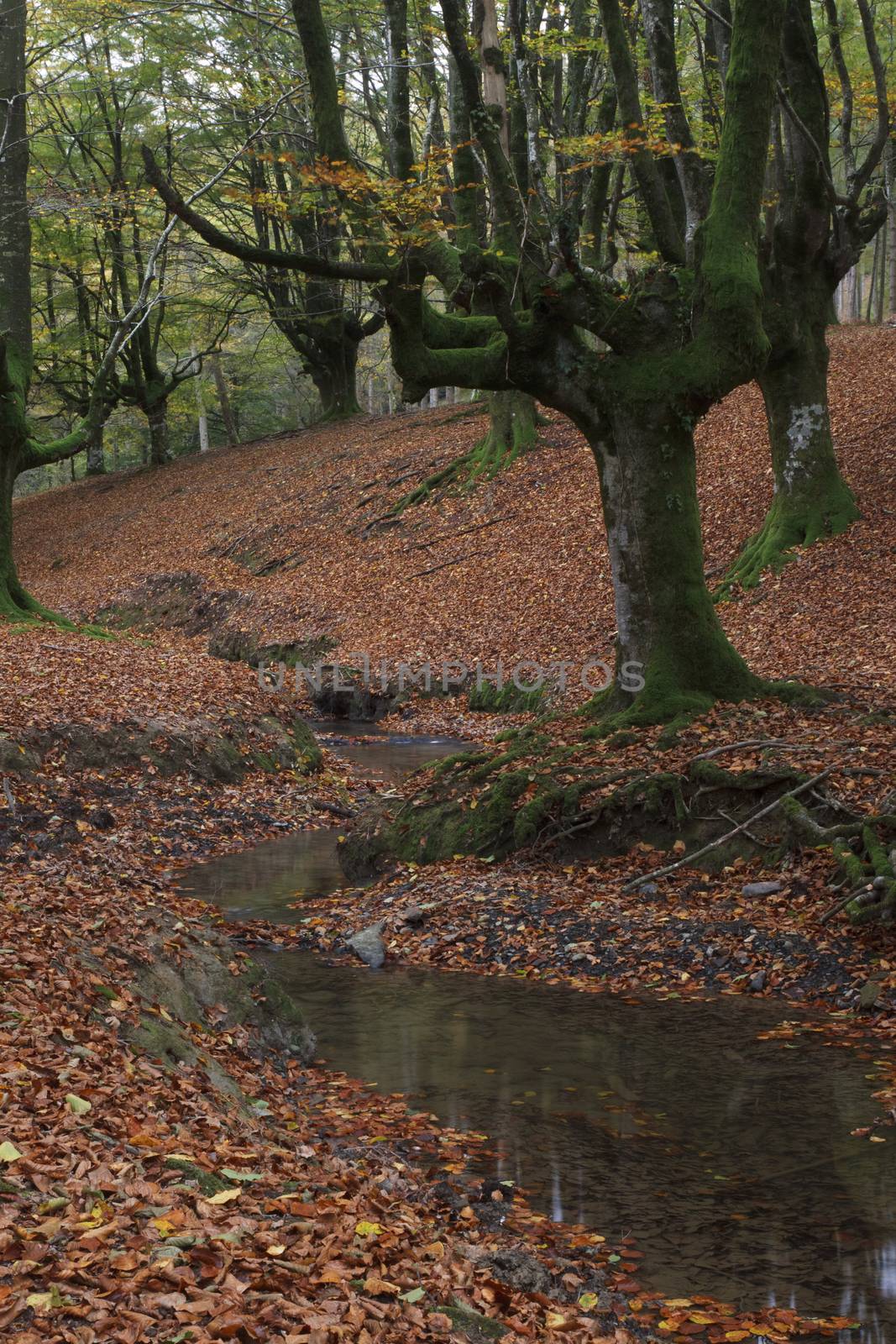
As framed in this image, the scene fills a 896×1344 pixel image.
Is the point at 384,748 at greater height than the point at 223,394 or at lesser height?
lesser

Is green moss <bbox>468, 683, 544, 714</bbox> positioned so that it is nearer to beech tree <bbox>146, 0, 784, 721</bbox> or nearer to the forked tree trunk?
beech tree <bbox>146, 0, 784, 721</bbox>

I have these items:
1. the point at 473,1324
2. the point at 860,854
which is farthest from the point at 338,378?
the point at 473,1324

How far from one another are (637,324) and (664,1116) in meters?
6.73

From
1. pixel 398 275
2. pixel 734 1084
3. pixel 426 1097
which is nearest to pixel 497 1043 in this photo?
pixel 426 1097

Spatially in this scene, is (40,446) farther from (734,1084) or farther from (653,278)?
(734,1084)

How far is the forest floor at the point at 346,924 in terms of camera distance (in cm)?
334

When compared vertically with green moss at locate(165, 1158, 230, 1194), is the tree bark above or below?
above

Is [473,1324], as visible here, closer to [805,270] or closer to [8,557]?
[805,270]

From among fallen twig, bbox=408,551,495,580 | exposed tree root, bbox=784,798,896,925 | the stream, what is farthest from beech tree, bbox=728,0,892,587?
the stream

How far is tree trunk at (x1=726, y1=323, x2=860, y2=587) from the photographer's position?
14.5 m

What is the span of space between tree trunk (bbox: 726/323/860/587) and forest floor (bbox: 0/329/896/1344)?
19.0 inches

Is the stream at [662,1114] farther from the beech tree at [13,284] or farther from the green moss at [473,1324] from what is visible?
the beech tree at [13,284]

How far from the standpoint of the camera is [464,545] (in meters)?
20.6

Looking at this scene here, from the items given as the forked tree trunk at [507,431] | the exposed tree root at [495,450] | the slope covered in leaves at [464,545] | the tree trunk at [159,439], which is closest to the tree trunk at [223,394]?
the tree trunk at [159,439]
